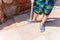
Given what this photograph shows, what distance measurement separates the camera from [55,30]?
1958 millimetres

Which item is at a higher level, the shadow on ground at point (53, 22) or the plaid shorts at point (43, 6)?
the plaid shorts at point (43, 6)

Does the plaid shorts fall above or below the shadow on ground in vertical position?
above

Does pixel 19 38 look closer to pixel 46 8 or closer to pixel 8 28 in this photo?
pixel 8 28

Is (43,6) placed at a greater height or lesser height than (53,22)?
greater

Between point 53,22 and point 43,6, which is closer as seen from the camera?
point 43,6

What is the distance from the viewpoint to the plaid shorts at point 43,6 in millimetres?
1792

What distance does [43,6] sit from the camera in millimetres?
1830

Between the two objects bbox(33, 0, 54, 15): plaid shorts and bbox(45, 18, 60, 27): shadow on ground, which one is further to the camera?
bbox(45, 18, 60, 27): shadow on ground

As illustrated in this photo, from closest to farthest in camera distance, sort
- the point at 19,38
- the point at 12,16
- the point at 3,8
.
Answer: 1. the point at 19,38
2. the point at 3,8
3. the point at 12,16

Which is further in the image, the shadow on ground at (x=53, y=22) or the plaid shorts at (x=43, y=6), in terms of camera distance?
the shadow on ground at (x=53, y=22)

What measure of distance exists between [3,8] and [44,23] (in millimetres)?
648

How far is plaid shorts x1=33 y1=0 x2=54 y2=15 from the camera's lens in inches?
70.5

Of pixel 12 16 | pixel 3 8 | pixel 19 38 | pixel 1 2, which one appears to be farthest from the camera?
pixel 12 16

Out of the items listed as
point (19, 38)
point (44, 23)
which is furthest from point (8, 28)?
point (44, 23)
